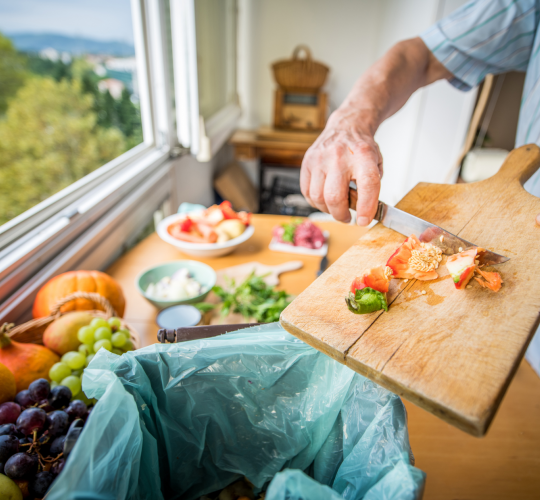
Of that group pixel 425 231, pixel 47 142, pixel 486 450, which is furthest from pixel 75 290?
pixel 47 142

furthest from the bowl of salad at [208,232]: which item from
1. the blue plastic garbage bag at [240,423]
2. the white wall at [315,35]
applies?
the white wall at [315,35]

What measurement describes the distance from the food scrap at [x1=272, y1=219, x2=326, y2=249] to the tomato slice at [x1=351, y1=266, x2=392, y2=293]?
0.72 meters

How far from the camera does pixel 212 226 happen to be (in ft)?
4.15

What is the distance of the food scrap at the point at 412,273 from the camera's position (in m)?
0.50

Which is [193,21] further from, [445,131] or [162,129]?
[445,131]

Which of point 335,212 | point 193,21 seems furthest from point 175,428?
point 193,21

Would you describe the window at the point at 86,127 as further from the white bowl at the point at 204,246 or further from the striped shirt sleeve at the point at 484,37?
the striped shirt sleeve at the point at 484,37

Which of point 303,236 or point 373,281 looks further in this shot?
point 303,236

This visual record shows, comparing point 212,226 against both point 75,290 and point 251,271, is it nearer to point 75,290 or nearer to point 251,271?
point 251,271

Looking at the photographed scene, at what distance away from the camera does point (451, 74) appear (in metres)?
1.10

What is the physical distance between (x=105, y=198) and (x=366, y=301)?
3.42 feet

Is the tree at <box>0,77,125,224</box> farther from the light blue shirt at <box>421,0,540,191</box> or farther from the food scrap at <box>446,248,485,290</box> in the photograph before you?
the light blue shirt at <box>421,0,540,191</box>

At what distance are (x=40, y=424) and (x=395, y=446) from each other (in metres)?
0.48

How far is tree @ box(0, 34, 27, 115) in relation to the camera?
1.15 metres
